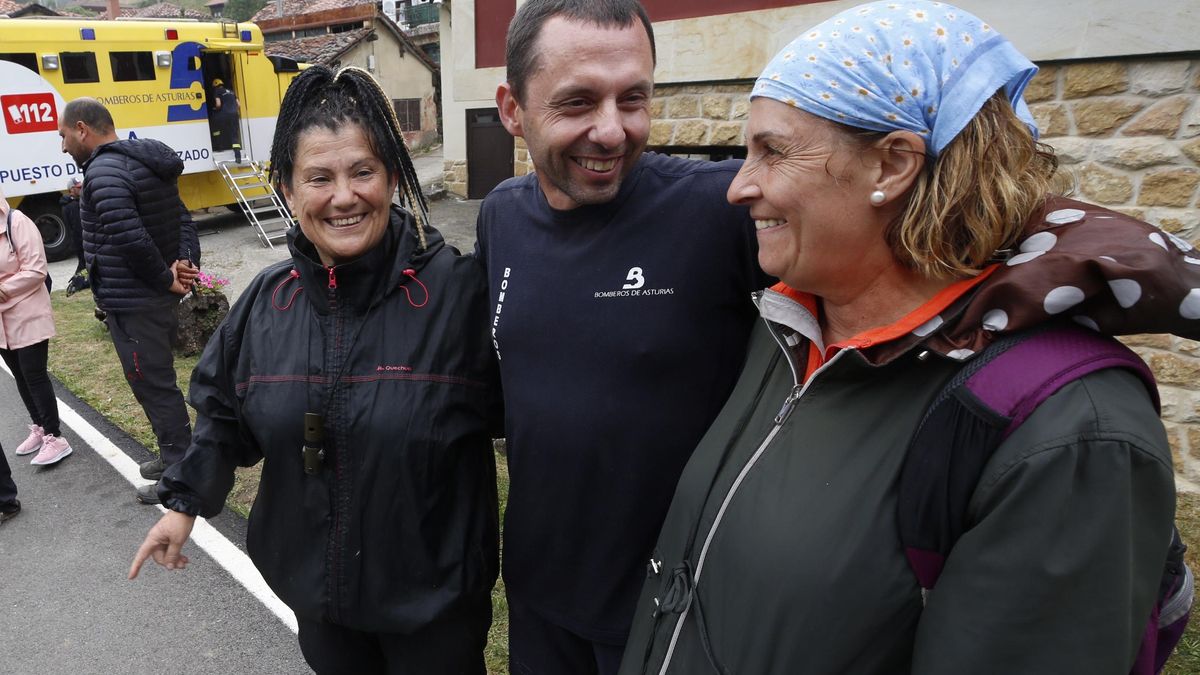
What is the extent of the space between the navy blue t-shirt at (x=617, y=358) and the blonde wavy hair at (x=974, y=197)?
1.92 feet

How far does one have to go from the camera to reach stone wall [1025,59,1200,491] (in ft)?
11.1

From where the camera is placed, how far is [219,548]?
3.65 meters

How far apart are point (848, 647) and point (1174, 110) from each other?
3.65 metres

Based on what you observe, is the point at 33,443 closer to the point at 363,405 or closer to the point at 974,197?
the point at 363,405

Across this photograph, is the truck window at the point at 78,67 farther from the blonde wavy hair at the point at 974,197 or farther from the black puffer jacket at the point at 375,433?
the blonde wavy hair at the point at 974,197

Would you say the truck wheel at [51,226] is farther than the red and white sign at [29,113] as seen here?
Yes

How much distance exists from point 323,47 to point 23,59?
1239cm

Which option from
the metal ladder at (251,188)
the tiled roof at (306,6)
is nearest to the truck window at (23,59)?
the metal ladder at (251,188)

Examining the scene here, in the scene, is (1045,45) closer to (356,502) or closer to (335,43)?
(356,502)

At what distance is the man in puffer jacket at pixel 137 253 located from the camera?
3.95m

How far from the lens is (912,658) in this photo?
3.30ft

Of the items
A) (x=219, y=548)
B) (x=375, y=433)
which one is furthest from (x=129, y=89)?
(x=375, y=433)

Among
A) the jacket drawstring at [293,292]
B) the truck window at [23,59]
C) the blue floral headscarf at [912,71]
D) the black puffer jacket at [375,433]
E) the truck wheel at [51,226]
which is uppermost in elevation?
the blue floral headscarf at [912,71]

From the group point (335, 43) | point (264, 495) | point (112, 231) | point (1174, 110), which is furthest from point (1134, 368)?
point (335, 43)
